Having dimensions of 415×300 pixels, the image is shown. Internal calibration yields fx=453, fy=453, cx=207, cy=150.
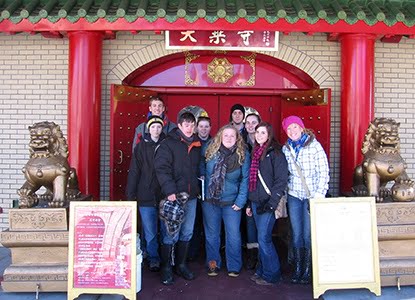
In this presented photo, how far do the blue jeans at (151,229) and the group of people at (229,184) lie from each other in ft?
0.04

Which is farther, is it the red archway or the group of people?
the red archway

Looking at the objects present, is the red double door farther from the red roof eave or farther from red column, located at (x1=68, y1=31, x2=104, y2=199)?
the red roof eave

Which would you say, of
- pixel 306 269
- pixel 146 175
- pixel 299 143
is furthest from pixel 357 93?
pixel 146 175

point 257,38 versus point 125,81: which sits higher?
point 257,38

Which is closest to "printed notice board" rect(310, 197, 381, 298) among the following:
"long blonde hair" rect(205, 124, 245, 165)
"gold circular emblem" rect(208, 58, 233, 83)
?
"long blonde hair" rect(205, 124, 245, 165)

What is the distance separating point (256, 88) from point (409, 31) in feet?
7.23

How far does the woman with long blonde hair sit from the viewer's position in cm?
478

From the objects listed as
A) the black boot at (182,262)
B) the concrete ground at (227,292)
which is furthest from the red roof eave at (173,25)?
Answer: the concrete ground at (227,292)

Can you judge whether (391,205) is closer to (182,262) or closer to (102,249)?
(182,262)

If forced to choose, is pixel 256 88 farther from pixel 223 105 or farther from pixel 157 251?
pixel 157 251

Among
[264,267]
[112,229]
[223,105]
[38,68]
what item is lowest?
[264,267]

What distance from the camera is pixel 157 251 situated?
5.24 metres

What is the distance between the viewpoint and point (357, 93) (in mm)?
5797

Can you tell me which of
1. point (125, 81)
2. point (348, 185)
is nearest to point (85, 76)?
point (125, 81)
